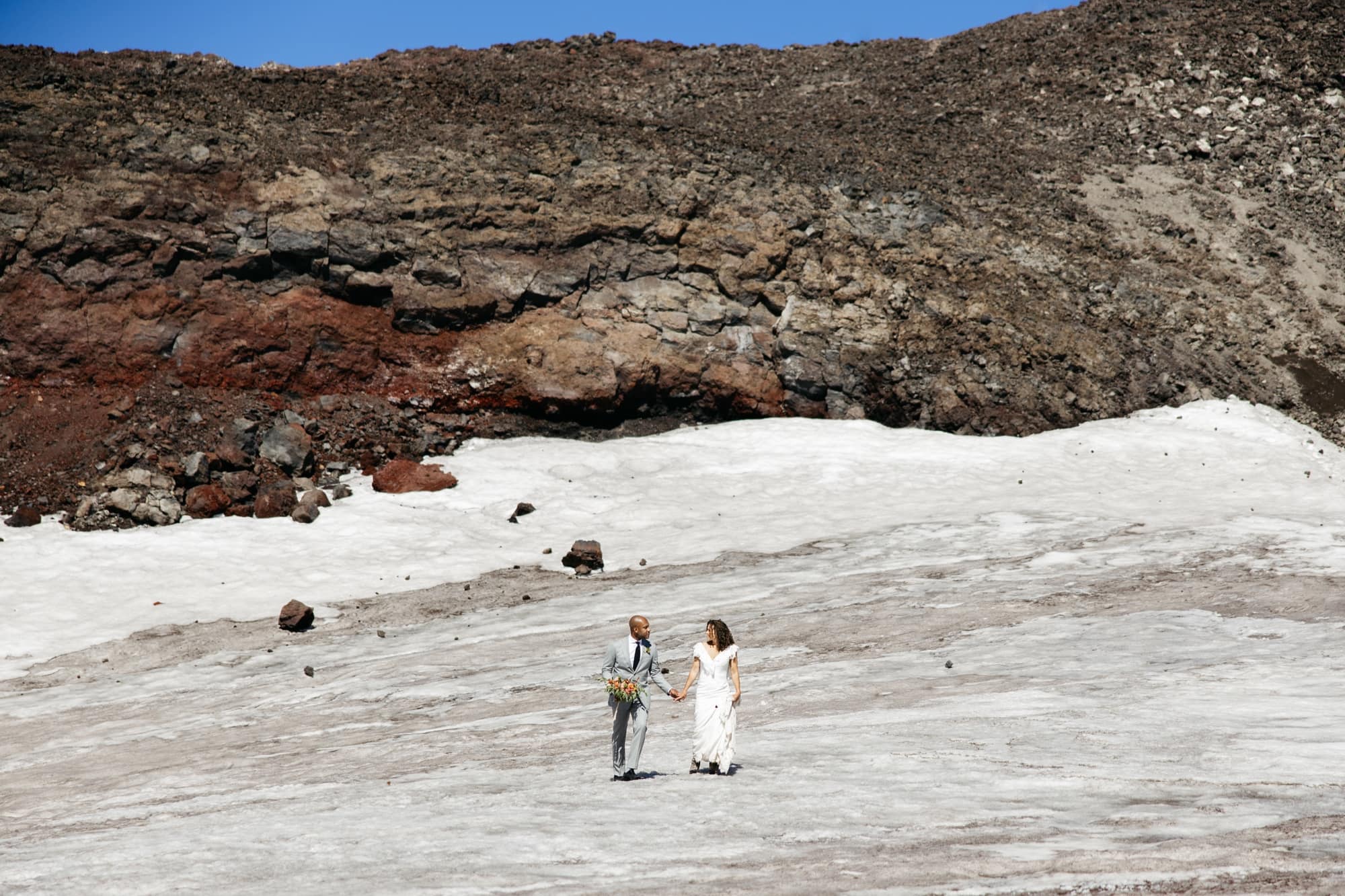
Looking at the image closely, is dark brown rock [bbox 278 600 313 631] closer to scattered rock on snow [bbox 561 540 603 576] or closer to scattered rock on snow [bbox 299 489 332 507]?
scattered rock on snow [bbox 561 540 603 576]

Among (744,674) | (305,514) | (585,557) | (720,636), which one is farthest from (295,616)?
(720,636)

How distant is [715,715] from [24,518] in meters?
21.6

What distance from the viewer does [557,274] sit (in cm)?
3697

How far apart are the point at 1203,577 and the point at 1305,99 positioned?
135ft

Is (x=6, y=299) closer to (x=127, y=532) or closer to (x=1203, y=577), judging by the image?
(x=127, y=532)

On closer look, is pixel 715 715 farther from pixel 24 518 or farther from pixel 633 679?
pixel 24 518

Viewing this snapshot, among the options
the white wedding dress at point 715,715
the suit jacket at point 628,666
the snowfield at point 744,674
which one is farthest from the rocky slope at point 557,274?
the white wedding dress at point 715,715

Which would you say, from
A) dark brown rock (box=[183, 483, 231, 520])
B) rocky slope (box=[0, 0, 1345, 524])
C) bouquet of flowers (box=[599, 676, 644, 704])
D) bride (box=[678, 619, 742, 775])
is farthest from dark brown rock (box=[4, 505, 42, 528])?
bride (box=[678, 619, 742, 775])

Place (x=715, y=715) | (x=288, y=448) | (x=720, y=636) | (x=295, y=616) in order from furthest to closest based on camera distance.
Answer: (x=288, y=448), (x=295, y=616), (x=720, y=636), (x=715, y=715)

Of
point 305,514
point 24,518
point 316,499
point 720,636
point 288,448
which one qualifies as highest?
point 288,448

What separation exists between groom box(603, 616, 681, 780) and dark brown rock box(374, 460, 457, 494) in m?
17.9

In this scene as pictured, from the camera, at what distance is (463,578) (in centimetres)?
2483

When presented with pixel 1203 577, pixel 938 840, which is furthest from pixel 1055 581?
pixel 938 840

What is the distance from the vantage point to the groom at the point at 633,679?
39.0 feet
